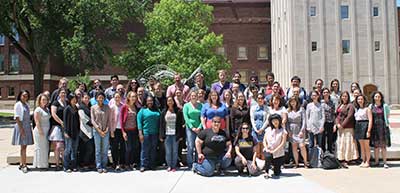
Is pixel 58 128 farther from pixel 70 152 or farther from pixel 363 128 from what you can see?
pixel 363 128

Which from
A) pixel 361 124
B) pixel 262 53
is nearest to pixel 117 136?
pixel 361 124

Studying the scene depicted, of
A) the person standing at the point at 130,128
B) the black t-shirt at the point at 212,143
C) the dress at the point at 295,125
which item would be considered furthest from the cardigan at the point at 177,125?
the dress at the point at 295,125

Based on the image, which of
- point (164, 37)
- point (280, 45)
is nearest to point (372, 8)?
point (280, 45)

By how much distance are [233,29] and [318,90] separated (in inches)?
2081

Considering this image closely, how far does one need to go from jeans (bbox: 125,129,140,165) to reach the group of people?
0.09 feet

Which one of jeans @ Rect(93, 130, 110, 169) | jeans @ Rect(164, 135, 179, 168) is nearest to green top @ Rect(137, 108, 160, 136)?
jeans @ Rect(164, 135, 179, 168)

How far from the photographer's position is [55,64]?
211 ft

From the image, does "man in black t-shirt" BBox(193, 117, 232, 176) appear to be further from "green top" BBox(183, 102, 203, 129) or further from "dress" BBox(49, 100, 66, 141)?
"dress" BBox(49, 100, 66, 141)

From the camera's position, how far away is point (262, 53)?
63.9 m

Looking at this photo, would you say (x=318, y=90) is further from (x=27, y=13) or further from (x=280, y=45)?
(x=280, y=45)

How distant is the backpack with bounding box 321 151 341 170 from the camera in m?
11.4

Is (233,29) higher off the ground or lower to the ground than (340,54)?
higher

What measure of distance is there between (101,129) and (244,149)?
140 inches

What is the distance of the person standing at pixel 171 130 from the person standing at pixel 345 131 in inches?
163
